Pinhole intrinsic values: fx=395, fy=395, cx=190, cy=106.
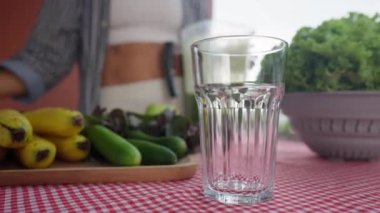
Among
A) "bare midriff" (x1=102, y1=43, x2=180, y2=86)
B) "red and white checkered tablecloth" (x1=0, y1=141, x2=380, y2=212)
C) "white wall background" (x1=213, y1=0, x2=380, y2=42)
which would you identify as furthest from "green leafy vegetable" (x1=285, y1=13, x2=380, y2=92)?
"bare midriff" (x1=102, y1=43, x2=180, y2=86)

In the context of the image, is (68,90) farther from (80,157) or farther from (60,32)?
(80,157)

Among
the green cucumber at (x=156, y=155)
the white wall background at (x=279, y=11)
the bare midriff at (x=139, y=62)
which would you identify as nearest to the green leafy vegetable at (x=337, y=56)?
the green cucumber at (x=156, y=155)

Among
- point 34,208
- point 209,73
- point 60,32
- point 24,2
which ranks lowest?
point 34,208

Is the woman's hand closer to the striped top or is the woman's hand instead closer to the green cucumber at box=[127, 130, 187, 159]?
the striped top

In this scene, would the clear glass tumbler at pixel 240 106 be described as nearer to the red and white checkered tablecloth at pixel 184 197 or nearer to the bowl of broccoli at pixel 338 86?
the red and white checkered tablecloth at pixel 184 197

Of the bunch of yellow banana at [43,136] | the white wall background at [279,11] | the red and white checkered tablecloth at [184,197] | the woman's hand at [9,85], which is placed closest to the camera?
the red and white checkered tablecloth at [184,197]

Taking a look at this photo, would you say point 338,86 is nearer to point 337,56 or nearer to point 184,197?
point 337,56

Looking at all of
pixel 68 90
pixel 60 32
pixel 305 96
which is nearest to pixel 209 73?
pixel 305 96

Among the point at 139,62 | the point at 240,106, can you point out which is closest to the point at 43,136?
→ the point at 240,106
